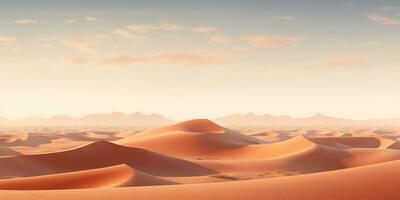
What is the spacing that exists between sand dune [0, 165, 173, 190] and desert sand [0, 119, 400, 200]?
0.02 m

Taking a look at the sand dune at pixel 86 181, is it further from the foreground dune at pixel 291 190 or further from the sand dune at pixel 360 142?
the sand dune at pixel 360 142

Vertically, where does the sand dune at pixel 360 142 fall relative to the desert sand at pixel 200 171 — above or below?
above

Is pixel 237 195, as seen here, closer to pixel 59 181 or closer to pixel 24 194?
pixel 24 194

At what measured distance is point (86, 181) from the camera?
14.0 m

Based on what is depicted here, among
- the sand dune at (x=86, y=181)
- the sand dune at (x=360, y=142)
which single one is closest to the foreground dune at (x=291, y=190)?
the sand dune at (x=86, y=181)

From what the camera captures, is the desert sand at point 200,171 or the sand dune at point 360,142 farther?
the sand dune at point 360,142

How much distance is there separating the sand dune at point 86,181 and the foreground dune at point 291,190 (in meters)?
5.19

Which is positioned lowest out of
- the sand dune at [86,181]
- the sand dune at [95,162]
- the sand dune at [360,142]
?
the sand dune at [86,181]

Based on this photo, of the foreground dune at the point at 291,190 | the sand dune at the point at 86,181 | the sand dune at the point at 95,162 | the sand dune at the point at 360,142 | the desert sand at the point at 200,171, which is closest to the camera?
the foreground dune at the point at 291,190

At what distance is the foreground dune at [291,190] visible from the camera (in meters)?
6.58

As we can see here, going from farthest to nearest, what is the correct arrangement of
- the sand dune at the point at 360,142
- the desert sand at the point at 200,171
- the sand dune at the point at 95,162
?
the sand dune at the point at 360,142 < the sand dune at the point at 95,162 < the desert sand at the point at 200,171

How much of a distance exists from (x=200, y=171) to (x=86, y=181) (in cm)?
890

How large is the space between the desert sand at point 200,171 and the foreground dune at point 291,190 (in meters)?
0.01

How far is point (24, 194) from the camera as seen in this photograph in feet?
26.0
